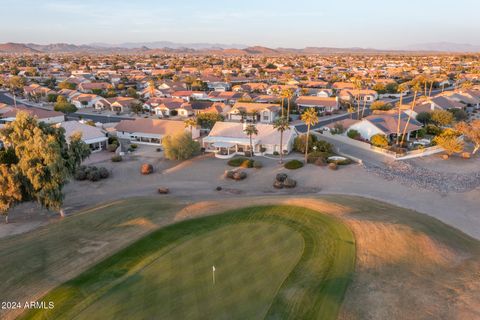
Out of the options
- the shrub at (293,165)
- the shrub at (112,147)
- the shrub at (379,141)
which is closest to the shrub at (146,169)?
the shrub at (112,147)

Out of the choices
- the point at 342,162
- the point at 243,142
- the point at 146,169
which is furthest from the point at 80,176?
the point at 342,162

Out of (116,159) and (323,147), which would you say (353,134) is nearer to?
(323,147)

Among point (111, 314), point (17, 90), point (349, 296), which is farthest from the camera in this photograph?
point (17, 90)

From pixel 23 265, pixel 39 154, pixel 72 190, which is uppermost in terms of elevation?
pixel 39 154

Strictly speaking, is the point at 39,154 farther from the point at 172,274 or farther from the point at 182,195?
the point at 172,274

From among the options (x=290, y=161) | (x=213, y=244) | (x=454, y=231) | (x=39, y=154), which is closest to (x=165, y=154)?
(x=290, y=161)

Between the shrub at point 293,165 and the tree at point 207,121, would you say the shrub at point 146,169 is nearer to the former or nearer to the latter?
the shrub at point 293,165

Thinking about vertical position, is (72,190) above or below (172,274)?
below
